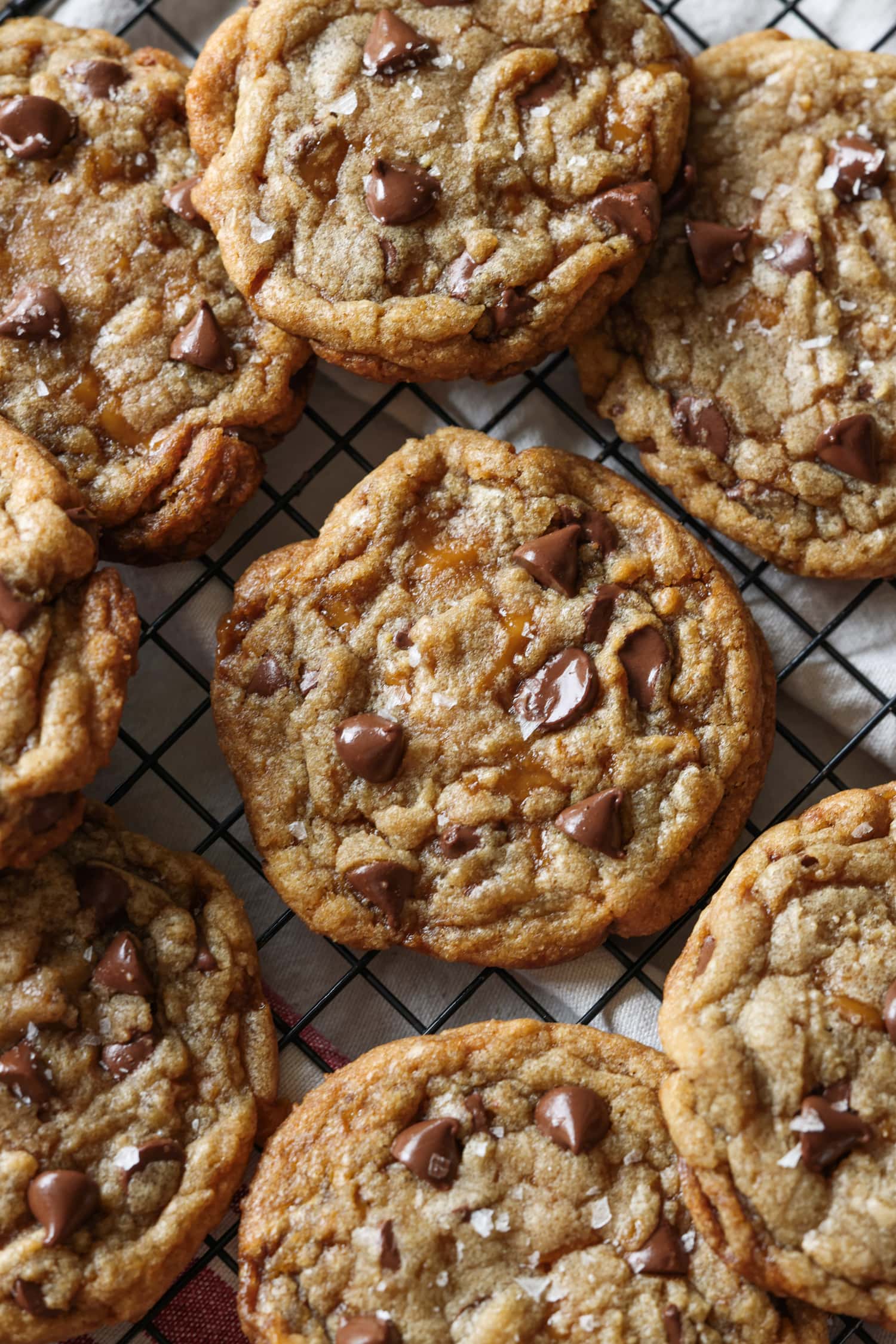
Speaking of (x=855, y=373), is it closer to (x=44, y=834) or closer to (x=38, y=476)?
(x=38, y=476)

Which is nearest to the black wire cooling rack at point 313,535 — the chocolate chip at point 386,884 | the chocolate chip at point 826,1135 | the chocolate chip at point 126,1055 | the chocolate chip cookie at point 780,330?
the chocolate chip cookie at point 780,330

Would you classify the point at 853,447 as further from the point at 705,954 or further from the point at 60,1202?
the point at 60,1202

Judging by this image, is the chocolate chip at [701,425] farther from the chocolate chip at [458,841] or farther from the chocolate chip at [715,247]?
the chocolate chip at [458,841]

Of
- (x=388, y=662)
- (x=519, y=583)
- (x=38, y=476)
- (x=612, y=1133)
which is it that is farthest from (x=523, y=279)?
(x=612, y=1133)

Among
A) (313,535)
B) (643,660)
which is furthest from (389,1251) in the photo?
(313,535)

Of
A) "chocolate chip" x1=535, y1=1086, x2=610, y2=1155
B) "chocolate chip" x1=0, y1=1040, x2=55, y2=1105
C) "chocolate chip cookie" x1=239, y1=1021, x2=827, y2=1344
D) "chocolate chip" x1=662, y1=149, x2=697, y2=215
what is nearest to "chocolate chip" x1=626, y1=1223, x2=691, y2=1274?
"chocolate chip cookie" x1=239, y1=1021, x2=827, y2=1344
